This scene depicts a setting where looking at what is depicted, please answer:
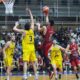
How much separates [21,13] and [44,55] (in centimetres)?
1693

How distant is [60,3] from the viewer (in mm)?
33812

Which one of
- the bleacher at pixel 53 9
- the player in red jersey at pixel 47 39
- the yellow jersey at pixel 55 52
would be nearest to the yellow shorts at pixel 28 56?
the player in red jersey at pixel 47 39

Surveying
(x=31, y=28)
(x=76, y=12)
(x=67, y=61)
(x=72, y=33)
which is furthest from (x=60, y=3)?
(x=31, y=28)

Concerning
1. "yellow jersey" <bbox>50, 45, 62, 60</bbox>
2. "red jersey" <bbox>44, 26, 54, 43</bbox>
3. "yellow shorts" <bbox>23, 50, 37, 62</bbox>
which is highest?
"red jersey" <bbox>44, 26, 54, 43</bbox>

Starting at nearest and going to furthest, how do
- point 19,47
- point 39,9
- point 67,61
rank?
point 67,61 → point 19,47 → point 39,9

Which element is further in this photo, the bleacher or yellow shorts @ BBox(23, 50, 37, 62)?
the bleacher

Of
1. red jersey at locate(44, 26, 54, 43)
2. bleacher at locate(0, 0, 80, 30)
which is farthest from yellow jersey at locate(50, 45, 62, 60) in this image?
bleacher at locate(0, 0, 80, 30)

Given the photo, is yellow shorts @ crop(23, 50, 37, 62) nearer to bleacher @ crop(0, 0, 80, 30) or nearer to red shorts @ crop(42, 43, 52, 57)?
red shorts @ crop(42, 43, 52, 57)

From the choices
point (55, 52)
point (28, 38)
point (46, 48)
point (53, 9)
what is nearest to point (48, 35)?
point (46, 48)

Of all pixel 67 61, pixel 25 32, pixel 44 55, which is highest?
pixel 25 32

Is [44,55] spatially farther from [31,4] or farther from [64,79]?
[31,4]

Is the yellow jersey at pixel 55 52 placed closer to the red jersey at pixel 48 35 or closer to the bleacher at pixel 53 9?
the red jersey at pixel 48 35

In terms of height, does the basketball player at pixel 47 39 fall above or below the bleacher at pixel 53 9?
above

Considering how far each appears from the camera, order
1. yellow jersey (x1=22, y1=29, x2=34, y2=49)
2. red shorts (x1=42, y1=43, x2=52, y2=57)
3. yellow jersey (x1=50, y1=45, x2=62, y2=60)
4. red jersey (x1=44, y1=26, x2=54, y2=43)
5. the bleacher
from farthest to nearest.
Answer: the bleacher < yellow jersey (x1=50, y1=45, x2=62, y2=60) < red shorts (x1=42, y1=43, x2=52, y2=57) < red jersey (x1=44, y1=26, x2=54, y2=43) < yellow jersey (x1=22, y1=29, x2=34, y2=49)
